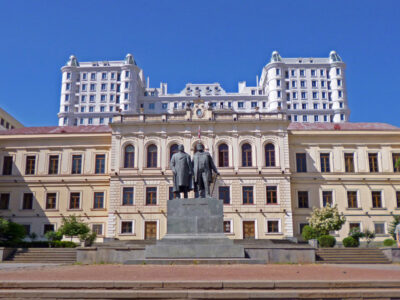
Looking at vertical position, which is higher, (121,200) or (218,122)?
(218,122)

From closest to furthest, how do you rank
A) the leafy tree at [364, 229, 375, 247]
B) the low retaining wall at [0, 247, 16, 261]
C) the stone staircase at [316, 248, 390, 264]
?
the stone staircase at [316, 248, 390, 264]
the low retaining wall at [0, 247, 16, 261]
the leafy tree at [364, 229, 375, 247]

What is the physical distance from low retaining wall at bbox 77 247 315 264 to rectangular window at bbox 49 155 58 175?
2533 cm

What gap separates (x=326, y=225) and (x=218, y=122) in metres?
13.9

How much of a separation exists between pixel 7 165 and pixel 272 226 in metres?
27.4

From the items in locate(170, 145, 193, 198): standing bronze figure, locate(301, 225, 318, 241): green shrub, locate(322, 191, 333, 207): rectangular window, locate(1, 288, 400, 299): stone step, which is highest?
locate(322, 191, 333, 207): rectangular window

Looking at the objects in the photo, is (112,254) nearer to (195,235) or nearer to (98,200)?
(195,235)

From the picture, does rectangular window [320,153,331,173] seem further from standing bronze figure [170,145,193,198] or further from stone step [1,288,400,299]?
stone step [1,288,400,299]

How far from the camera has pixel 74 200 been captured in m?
40.2

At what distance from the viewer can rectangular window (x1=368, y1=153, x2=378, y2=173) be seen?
131 ft

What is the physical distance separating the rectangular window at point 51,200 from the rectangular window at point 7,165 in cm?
493

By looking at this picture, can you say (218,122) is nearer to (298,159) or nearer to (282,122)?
(282,122)

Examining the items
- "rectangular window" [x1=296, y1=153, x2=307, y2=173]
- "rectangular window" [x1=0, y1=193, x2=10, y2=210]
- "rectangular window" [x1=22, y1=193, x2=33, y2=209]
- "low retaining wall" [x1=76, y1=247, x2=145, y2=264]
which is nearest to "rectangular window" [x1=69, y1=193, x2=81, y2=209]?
"rectangular window" [x1=22, y1=193, x2=33, y2=209]

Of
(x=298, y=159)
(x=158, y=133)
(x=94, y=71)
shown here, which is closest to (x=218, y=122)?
(x=158, y=133)

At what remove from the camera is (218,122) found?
3950 cm
